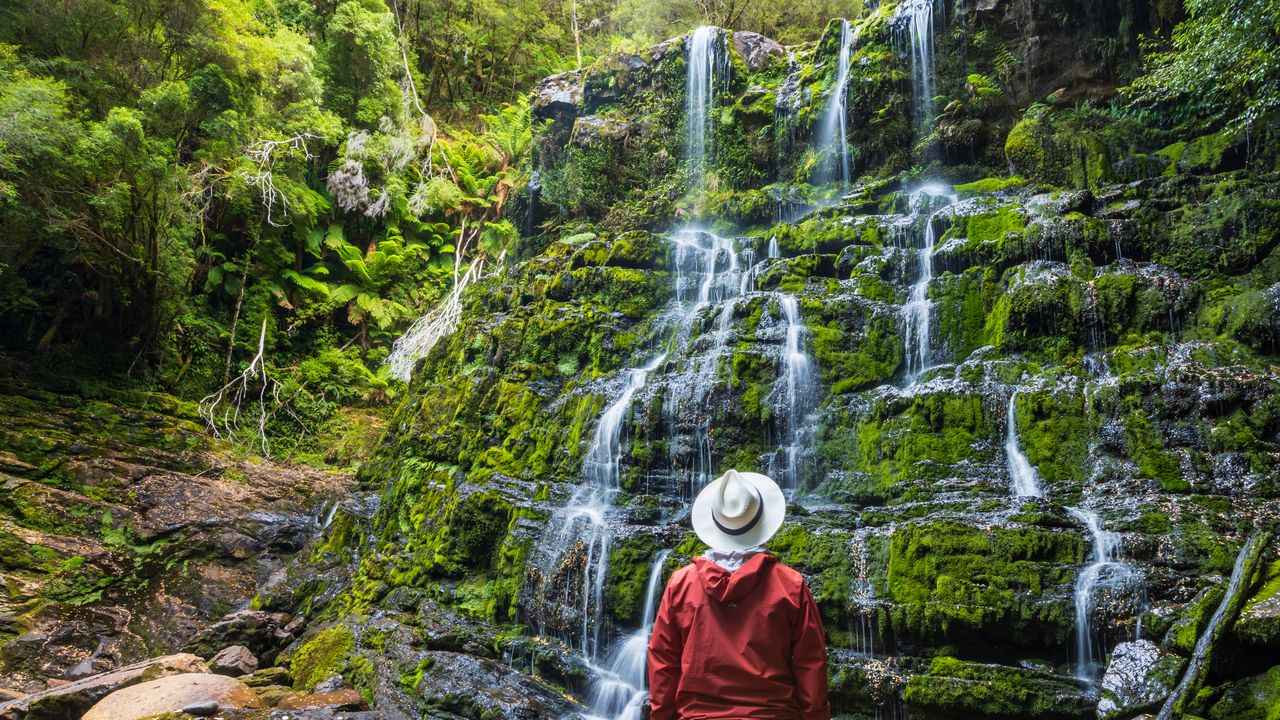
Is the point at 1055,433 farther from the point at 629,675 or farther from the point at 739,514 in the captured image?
the point at 739,514

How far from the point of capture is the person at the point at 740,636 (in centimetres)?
253

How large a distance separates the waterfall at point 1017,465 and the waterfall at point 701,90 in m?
11.0

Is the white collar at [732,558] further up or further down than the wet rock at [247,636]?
further up

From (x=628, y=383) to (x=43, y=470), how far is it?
9.12 m

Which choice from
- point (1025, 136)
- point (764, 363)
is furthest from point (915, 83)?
point (764, 363)

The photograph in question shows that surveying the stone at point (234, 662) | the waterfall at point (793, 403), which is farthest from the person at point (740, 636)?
the stone at point (234, 662)

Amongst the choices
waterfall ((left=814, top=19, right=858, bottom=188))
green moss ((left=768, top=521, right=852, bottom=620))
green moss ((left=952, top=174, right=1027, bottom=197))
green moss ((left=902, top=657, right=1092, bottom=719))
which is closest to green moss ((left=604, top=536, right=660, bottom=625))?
green moss ((left=768, top=521, right=852, bottom=620))

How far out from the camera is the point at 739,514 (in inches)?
103

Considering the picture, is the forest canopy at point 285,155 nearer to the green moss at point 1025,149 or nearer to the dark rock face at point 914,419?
the green moss at point 1025,149

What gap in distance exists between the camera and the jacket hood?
100 inches

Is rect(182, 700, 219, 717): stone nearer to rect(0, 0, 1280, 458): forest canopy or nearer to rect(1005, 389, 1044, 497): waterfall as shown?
rect(1005, 389, 1044, 497): waterfall

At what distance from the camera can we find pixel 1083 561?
550 cm

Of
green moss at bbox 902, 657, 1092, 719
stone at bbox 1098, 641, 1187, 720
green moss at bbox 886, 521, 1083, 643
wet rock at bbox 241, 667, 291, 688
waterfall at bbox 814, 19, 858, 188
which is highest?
waterfall at bbox 814, 19, 858, 188

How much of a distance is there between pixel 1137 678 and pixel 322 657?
7.23 meters
